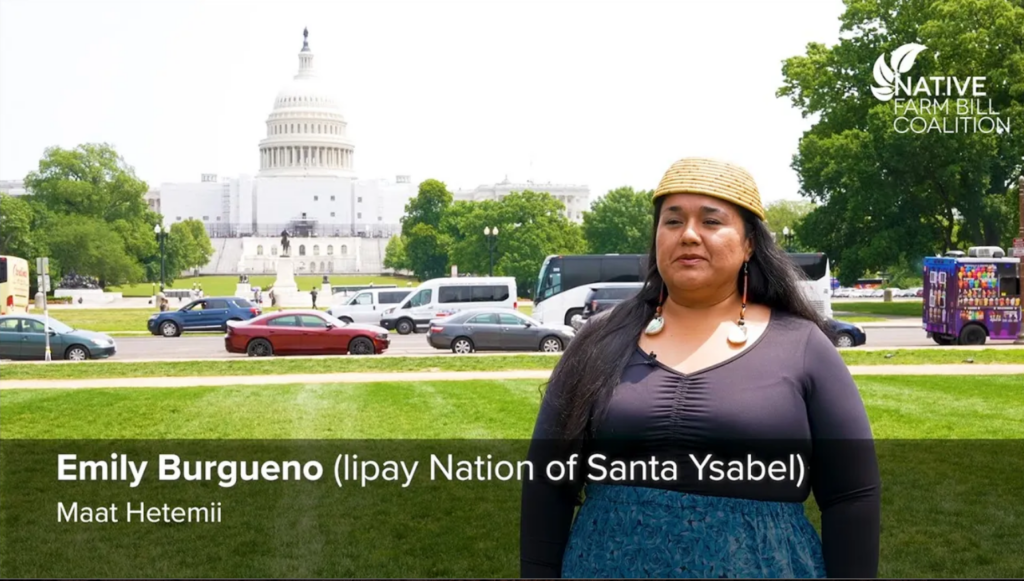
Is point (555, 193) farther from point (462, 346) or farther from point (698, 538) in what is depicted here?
point (698, 538)

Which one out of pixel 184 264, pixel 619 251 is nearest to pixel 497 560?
pixel 619 251

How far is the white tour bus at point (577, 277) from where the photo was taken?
3691cm

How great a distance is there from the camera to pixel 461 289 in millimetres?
37312

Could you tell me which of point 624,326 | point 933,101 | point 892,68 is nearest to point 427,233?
point 892,68

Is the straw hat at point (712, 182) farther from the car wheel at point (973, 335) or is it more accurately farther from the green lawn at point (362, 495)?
the car wheel at point (973, 335)

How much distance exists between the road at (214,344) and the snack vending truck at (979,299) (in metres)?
0.58

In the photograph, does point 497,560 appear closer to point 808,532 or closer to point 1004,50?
point 808,532

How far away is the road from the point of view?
24.8m

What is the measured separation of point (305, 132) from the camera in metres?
151

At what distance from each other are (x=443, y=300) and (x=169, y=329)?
8.67 metres

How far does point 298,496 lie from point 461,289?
29715mm

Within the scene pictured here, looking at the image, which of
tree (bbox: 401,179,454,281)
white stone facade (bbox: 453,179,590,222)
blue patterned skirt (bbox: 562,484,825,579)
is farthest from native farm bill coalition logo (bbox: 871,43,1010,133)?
white stone facade (bbox: 453,179,590,222)

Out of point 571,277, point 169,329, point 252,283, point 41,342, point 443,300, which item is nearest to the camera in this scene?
point 41,342

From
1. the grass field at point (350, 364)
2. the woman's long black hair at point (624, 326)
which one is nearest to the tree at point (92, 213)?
the grass field at point (350, 364)
